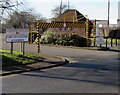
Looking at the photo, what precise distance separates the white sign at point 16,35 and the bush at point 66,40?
995 cm

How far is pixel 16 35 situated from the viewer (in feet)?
42.7

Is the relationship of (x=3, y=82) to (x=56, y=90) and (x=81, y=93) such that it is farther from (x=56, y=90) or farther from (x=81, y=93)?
(x=81, y=93)

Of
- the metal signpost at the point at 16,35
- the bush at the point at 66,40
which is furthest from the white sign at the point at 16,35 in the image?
the bush at the point at 66,40

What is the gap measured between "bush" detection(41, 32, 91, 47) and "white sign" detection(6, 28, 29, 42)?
32.6ft

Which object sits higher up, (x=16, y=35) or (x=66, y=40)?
(x=16, y=35)

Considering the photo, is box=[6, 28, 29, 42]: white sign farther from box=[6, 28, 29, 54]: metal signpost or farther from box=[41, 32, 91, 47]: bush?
box=[41, 32, 91, 47]: bush

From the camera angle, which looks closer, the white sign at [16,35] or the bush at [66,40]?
the white sign at [16,35]

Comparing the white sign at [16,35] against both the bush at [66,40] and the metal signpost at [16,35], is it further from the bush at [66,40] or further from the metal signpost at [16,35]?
the bush at [66,40]

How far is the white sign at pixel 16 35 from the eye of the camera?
42.1ft

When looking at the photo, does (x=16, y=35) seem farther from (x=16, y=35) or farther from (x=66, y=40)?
(x=66, y=40)

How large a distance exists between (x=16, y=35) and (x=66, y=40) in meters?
10.9

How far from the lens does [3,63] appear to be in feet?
35.6

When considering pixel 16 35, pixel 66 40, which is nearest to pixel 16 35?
pixel 16 35

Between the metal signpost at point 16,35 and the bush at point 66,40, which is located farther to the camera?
the bush at point 66,40
